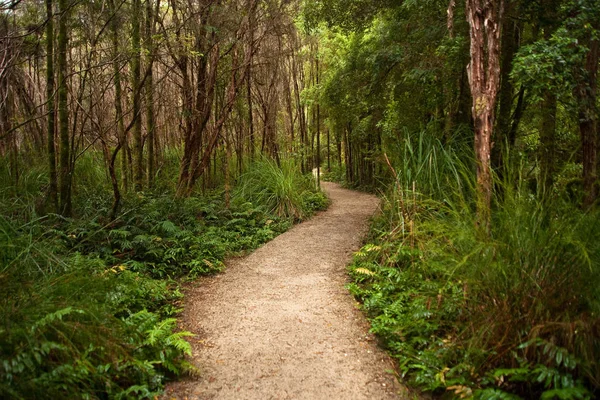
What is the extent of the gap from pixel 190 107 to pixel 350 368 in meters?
6.57

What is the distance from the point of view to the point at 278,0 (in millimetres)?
8617

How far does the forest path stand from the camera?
2.70 m

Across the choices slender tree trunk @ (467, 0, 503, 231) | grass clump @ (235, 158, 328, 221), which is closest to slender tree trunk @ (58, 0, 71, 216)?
grass clump @ (235, 158, 328, 221)

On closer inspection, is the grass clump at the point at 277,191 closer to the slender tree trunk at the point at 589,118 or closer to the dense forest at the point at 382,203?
the dense forest at the point at 382,203

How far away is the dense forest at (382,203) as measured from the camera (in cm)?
238

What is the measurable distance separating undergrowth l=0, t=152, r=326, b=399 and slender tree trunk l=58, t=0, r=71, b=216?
469 millimetres

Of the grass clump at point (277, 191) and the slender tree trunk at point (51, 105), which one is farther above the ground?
the slender tree trunk at point (51, 105)

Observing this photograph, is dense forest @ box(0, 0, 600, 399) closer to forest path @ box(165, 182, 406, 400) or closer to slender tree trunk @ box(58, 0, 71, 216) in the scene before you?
slender tree trunk @ box(58, 0, 71, 216)

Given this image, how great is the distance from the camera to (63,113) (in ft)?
18.0

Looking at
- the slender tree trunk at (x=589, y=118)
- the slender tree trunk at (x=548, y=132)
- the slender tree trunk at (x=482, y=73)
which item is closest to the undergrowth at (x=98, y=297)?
the slender tree trunk at (x=482, y=73)

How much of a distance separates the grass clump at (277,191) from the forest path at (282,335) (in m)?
2.50

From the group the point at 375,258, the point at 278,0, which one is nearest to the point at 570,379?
the point at 375,258

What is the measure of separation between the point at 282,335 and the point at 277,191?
17.0ft

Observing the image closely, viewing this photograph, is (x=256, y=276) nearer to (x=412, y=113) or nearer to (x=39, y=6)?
(x=412, y=113)
